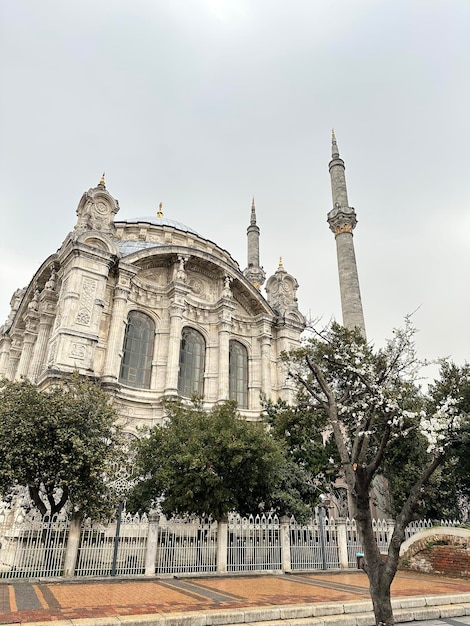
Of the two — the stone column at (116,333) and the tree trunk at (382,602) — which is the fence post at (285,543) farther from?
the stone column at (116,333)

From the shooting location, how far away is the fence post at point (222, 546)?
1317cm

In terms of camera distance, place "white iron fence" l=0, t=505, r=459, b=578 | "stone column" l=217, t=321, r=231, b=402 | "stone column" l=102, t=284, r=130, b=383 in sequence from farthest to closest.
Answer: "stone column" l=217, t=321, r=231, b=402
"stone column" l=102, t=284, r=130, b=383
"white iron fence" l=0, t=505, r=459, b=578

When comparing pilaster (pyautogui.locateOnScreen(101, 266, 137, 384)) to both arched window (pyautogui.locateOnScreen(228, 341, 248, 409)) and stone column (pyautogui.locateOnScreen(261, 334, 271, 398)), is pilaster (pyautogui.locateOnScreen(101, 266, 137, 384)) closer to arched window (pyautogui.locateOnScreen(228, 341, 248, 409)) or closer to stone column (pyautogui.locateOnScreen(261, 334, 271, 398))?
arched window (pyautogui.locateOnScreen(228, 341, 248, 409))

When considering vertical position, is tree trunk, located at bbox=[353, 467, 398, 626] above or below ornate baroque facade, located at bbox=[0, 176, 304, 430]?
below

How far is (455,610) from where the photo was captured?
827 centimetres

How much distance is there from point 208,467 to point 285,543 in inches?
132

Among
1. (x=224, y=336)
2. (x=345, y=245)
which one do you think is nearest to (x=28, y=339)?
(x=224, y=336)

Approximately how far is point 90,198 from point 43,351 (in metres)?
8.34

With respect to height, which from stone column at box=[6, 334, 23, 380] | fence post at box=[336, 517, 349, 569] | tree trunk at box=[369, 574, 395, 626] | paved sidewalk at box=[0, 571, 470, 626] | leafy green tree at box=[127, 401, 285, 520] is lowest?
paved sidewalk at box=[0, 571, 470, 626]

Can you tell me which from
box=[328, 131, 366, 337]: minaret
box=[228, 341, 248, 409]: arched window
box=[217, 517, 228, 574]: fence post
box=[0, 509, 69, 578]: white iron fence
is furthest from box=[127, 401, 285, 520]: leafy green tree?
box=[328, 131, 366, 337]: minaret

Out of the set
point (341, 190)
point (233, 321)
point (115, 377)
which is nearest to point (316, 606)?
point (115, 377)

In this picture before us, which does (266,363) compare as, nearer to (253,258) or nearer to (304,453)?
(304,453)

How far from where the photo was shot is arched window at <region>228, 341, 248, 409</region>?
84.1 feet

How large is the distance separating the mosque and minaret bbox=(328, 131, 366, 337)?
7.21 meters
